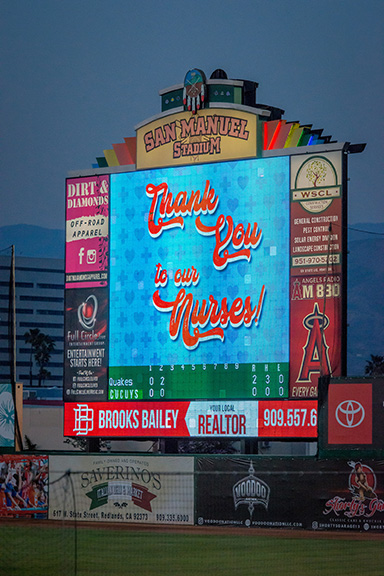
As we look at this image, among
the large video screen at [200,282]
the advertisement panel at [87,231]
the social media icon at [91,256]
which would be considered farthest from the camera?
the social media icon at [91,256]

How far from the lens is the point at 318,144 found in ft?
90.2

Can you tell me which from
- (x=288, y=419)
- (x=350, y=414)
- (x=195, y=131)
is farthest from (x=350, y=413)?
(x=195, y=131)

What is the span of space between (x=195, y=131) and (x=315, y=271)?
5339mm

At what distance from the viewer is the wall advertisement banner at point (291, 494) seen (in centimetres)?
2466

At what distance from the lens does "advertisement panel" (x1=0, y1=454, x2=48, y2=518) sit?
29.8 meters

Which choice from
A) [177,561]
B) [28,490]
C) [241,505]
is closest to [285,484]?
[241,505]

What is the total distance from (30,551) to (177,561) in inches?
137

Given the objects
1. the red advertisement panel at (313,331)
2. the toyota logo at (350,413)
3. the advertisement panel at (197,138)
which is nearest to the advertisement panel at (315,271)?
the red advertisement panel at (313,331)

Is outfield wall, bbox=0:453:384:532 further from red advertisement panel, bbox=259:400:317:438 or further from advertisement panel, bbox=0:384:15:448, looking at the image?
red advertisement panel, bbox=259:400:317:438

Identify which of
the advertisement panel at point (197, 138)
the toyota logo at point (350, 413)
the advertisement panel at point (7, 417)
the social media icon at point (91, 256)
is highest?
the advertisement panel at point (197, 138)

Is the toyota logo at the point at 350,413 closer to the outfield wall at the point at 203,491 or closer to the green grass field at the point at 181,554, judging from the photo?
the outfield wall at the point at 203,491

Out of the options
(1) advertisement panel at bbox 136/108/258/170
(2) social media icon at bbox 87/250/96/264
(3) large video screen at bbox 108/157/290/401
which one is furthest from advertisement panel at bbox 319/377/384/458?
(2) social media icon at bbox 87/250/96/264

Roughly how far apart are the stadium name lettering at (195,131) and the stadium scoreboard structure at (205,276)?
34 mm

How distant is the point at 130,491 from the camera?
2836cm
